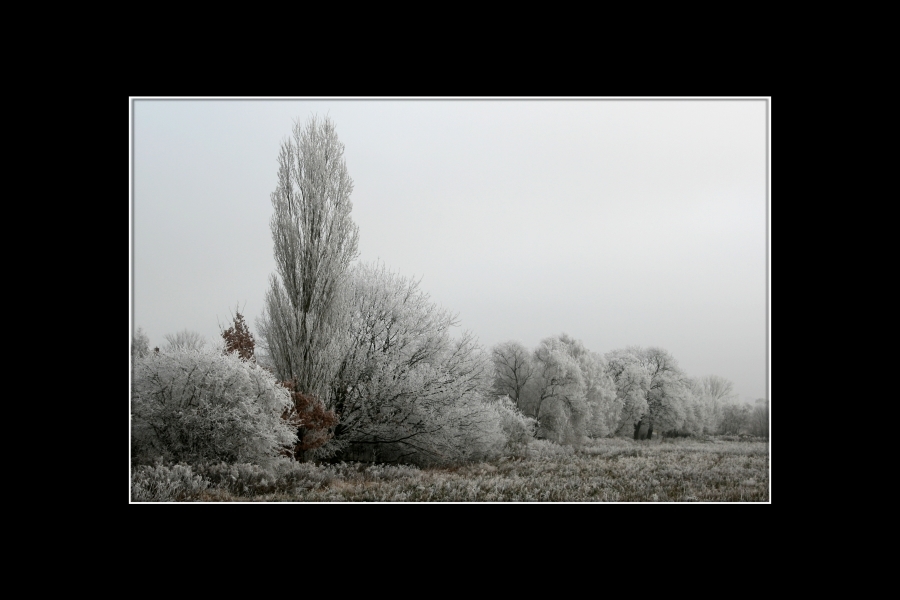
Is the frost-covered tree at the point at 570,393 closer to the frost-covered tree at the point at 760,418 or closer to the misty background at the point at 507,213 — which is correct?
the misty background at the point at 507,213

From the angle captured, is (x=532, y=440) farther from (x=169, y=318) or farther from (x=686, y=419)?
(x=169, y=318)

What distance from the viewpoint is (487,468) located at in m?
6.45

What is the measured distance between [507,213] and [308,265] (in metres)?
2.47

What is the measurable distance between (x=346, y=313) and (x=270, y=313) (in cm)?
91

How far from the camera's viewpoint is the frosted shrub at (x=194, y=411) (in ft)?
19.3

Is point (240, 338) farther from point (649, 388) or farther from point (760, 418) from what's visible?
point (760, 418)

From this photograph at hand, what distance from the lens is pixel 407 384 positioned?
713cm

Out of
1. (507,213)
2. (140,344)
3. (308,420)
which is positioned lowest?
(308,420)

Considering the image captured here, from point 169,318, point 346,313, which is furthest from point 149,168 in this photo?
point 346,313

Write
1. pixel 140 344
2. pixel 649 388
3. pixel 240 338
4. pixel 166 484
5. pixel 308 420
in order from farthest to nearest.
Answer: pixel 649 388 → pixel 308 420 → pixel 240 338 → pixel 140 344 → pixel 166 484

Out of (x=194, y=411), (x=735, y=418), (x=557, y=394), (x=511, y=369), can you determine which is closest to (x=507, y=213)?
(x=511, y=369)

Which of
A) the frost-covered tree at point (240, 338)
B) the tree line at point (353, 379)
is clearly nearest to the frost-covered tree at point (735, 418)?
the tree line at point (353, 379)

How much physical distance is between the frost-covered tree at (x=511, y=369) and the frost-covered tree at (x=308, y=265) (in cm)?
199

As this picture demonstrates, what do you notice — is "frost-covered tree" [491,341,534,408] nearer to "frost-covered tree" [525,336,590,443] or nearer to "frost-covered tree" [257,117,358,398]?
"frost-covered tree" [525,336,590,443]
